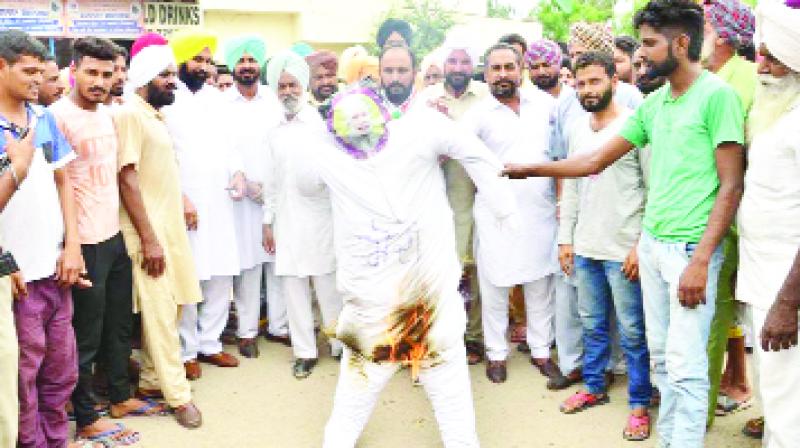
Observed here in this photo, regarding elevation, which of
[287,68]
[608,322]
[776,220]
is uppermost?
[287,68]

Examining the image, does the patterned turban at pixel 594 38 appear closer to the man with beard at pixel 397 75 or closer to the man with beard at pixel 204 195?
the man with beard at pixel 397 75

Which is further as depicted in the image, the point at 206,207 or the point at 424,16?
the point at 424,16

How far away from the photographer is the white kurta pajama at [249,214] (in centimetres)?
577

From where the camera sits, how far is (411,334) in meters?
3.77

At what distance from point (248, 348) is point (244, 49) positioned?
7.47 ft

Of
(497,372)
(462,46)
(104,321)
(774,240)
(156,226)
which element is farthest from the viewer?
(462,46)

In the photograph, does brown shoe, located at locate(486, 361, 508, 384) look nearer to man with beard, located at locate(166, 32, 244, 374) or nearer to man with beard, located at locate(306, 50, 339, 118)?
man with beard, located at locate(166, 32, 244, 374)

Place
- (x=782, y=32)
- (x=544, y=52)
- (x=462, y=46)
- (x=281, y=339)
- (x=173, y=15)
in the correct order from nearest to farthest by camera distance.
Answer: (x=782, y=32) → (x=544, y=52) → (x=462, y=46) → (x=281, y=339) → (x=173, y=15)

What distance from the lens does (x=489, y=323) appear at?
520 cm

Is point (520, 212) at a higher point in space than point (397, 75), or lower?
lower

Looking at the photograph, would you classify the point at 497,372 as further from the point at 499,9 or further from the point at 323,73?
the point at 499,9

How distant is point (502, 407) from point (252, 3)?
16.8 metres

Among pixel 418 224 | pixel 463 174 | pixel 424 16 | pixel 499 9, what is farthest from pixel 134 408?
pixel 499 9

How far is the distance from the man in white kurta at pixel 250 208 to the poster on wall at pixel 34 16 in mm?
10176
